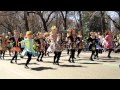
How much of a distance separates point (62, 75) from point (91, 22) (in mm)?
37281

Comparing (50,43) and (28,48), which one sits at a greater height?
(50,43)

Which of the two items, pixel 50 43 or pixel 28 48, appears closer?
pixel 28 48

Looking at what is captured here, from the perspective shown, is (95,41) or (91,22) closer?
(95,41)

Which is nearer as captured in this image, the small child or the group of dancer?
the small child

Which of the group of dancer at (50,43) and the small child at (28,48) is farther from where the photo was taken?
the group of dancer at (50,43)

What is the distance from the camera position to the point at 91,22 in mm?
50188
